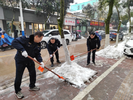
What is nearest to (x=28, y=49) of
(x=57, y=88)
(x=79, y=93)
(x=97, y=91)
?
(x=57, y=88)

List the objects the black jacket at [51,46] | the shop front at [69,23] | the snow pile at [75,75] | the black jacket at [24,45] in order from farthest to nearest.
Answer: the shop front at [69,23], the black jacket at [51,46], the snow pile at [75,75], the black jacket at [24,45]

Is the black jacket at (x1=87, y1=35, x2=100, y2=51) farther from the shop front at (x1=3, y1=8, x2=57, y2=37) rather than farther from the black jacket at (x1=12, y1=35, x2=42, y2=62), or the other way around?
the shop front at (x1=3, y1=8, x2=57, y2=37)

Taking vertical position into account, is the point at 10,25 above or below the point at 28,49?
Result: above

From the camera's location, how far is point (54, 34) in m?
9.96

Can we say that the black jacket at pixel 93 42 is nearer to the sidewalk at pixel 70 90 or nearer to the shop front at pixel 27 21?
the sidewalk at pixel 70 90

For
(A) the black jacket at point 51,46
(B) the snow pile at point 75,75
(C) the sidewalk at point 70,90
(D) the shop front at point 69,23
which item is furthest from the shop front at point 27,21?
(C) the sidewalk at point 70,90

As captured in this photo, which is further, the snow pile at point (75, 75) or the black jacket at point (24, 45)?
the snow pile at point (75, 75)

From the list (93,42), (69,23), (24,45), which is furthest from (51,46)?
(69,23)

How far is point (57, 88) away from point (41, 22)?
48.6 ft

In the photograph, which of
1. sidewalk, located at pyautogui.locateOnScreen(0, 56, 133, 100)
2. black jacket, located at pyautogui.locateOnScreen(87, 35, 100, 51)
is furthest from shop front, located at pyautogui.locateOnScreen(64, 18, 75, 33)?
sidewalk, located at pyautogui.locateOnScreen(0, 56, 133, 100)

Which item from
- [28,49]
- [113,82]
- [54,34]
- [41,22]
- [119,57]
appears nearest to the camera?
[28,49]

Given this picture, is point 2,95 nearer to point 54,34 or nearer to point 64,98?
point 64,98

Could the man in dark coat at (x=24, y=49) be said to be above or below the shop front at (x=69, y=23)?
below

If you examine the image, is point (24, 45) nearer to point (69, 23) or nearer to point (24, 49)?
point (24, 49)
